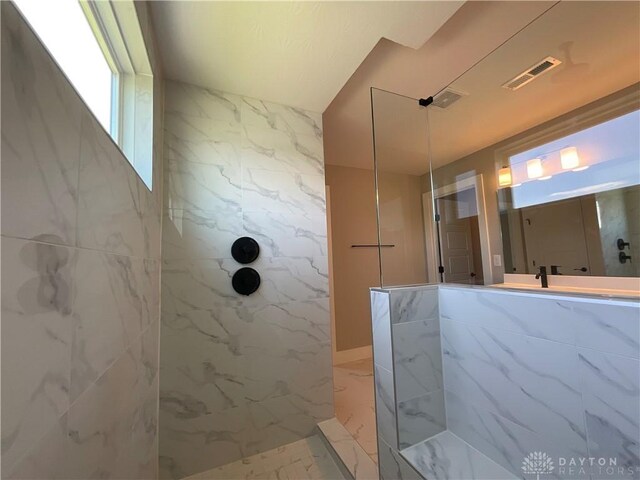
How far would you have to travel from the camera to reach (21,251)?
14.0 inches

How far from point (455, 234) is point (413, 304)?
1.21 meters

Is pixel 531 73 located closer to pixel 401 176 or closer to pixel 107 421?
pixel 401 176

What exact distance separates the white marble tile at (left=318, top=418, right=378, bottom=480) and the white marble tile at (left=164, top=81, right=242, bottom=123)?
218cm

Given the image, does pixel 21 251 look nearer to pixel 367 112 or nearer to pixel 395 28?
pixel 395 28

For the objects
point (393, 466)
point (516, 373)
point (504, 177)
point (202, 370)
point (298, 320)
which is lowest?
point (393, 466)

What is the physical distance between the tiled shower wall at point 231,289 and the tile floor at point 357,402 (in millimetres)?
219

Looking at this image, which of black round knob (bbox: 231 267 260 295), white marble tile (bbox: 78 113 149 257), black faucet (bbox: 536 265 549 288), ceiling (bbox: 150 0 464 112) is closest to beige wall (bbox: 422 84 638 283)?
black faucet (bbox: 536 265 549 288)

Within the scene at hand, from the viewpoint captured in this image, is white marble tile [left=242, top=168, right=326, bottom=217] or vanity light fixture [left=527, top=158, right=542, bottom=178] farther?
vanity light fixture [left=527, top=158, right=542, bottom=178]

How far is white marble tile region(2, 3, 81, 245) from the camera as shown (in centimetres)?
33

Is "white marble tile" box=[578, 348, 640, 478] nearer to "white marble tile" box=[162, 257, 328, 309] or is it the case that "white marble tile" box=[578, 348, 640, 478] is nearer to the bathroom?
the bathroom

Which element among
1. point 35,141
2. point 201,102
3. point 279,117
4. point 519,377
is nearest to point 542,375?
point 519,377

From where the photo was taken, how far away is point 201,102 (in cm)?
160

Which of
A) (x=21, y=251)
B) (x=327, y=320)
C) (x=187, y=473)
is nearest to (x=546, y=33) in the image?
(x=327, y=320)

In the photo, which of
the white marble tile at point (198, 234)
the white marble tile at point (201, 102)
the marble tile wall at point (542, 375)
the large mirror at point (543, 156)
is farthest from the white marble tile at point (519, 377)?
the white marble tile at point (201, 102)
